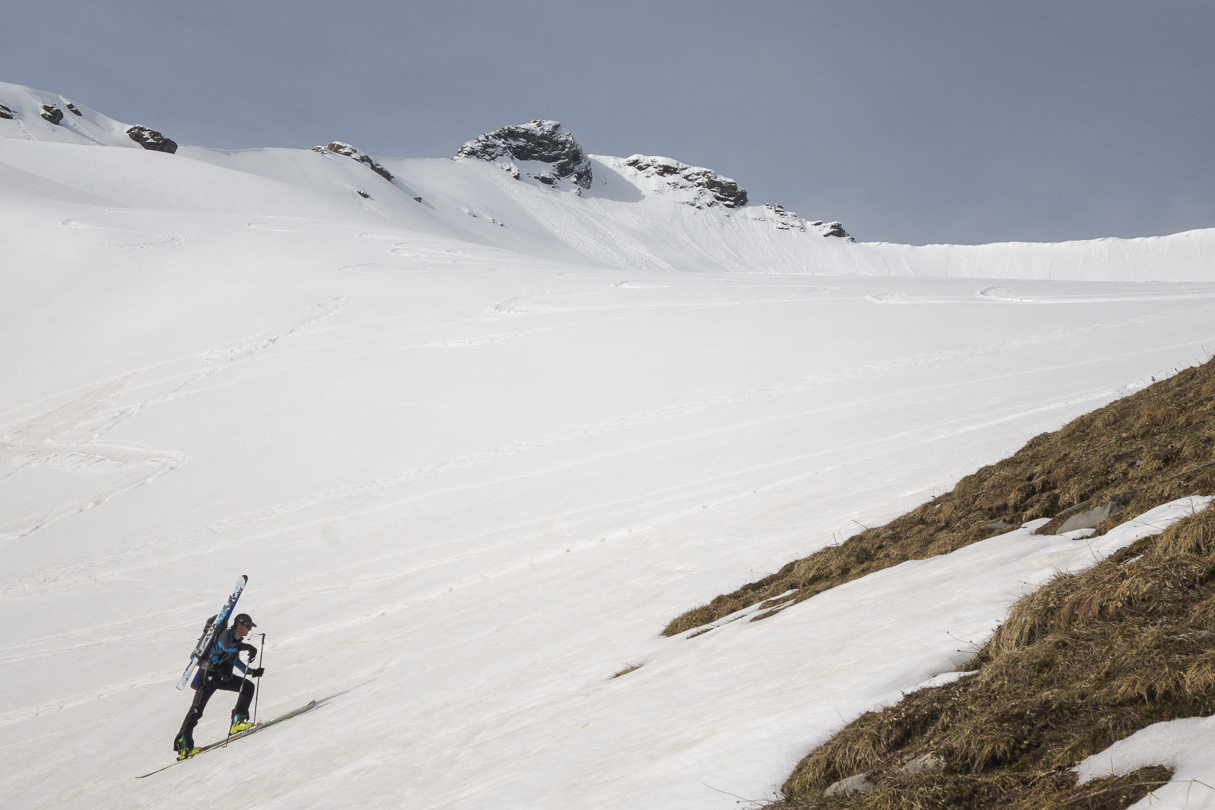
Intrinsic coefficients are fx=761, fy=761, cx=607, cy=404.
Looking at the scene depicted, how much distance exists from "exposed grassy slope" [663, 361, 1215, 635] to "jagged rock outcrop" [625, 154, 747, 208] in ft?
546

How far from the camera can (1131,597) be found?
423 centimetres

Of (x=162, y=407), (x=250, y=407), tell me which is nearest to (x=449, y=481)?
(x=250, y=407)

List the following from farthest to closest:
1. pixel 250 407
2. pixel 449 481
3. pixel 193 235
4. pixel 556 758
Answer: pixel 193 235
pixel 250 407
pixel 449 481
pixel 556 758

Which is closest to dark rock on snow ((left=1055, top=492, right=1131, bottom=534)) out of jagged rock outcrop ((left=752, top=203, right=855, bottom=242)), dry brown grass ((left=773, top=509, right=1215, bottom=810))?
dry brown grass ((left=773, top=509, right=1215, bottom=810))

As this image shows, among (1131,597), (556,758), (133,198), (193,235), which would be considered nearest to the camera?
(1131,597)

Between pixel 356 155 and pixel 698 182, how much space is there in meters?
78.7

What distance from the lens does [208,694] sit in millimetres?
9328

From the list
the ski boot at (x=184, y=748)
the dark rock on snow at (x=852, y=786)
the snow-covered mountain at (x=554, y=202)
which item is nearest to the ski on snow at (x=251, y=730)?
the ski boot at (x=184, y=748)

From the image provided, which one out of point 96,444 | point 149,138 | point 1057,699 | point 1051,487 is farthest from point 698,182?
point 1057,699

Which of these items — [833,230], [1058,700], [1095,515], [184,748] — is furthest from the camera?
[833,230]

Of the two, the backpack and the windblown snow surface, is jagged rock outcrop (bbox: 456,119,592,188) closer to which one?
the windblown snow surface

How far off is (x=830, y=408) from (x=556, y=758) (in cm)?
1443

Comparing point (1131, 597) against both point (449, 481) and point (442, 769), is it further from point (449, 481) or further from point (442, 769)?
point (449, 481)

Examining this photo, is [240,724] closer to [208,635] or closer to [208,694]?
[208,694]
